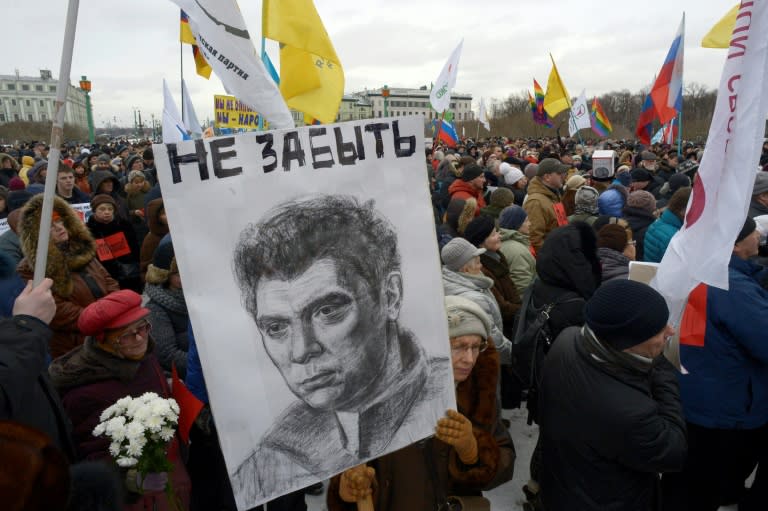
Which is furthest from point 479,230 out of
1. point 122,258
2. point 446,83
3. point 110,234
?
point 446,83

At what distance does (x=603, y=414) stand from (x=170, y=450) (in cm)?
180

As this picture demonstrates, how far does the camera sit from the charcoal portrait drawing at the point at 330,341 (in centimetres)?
158

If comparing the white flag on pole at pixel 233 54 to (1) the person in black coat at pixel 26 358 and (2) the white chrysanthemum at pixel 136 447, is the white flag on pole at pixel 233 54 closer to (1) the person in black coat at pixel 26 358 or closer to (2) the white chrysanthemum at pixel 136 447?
(1) the person in black coat at pixel 26 358

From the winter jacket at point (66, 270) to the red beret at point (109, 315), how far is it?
47.8 inches

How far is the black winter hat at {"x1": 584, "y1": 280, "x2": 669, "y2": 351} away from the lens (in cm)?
195

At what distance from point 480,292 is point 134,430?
2.21 metres

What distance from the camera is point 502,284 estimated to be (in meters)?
4.15

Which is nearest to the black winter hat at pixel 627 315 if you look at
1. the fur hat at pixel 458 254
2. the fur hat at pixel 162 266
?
the fur hat at pixel 458 254

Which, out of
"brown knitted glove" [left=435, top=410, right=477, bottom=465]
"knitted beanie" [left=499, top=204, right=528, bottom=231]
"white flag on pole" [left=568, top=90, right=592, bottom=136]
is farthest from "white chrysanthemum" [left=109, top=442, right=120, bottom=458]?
"white flag on pole" [left=568, top=90, right=592, bottom=136]

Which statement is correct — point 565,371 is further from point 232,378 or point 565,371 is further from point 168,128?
point 168,128

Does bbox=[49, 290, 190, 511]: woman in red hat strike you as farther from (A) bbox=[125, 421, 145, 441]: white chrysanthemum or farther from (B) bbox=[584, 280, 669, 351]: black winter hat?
(B) bbox=[584, 280, 669, 351]: black winter hat

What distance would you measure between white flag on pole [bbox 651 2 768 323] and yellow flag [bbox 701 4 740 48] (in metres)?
2.27

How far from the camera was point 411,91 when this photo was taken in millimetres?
116125

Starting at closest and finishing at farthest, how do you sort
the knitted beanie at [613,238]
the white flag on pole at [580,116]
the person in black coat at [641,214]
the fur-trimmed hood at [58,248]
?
the fur-trimmed hood at [58,248]
the knitted beanie at [613,238]
the person in black coat at [641,214]
the white flag on pole at [580,116]
